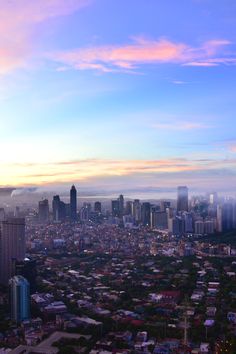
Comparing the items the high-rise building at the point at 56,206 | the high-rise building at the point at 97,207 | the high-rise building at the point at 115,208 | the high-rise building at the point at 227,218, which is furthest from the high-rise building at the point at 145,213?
the high-rise building at the point at 227,218

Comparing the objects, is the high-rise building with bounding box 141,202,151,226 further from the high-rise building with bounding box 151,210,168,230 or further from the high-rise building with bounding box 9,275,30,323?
the high-rise building with bounding box 9,275,30,323

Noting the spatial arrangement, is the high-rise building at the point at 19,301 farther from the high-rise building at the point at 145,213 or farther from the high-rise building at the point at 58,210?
the high-rise building at the point at 58,210

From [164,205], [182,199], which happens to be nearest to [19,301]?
[164,205]

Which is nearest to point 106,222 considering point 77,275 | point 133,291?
point 77,275

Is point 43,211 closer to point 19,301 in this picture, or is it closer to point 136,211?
point 136,211

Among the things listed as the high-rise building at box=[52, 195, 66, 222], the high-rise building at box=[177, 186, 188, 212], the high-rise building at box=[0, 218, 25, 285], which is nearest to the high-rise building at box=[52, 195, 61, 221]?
the high-rise building at box=[52, 195, 66, 222]
